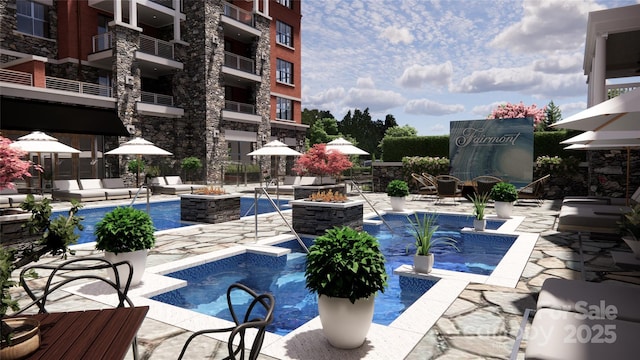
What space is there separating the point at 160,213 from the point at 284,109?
22.4m

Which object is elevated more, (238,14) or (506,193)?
(238,14)

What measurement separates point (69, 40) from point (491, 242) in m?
25.8

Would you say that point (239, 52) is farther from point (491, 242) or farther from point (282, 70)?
point (491, 242)

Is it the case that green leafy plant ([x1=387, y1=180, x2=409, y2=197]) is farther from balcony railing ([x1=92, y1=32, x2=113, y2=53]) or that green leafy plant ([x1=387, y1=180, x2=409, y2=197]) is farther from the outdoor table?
balcony railing ([x1=92, y1=32, x2=113, y2=53])

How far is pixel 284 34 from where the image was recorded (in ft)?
118

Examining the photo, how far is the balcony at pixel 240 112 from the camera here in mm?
28703

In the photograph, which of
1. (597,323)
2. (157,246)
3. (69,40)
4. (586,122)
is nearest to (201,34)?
(69,40)

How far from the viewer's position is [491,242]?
366 inches

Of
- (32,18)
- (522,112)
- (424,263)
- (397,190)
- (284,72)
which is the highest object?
(32,18)

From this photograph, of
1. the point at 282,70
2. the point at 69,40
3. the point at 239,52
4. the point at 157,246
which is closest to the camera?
the point at 157,246

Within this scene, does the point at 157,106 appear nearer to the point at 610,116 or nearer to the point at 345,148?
the point at 345,148

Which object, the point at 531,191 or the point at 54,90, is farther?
the point at 54,90

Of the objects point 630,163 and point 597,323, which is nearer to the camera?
point 597,323

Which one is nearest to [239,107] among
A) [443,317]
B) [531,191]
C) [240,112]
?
[240,112]
